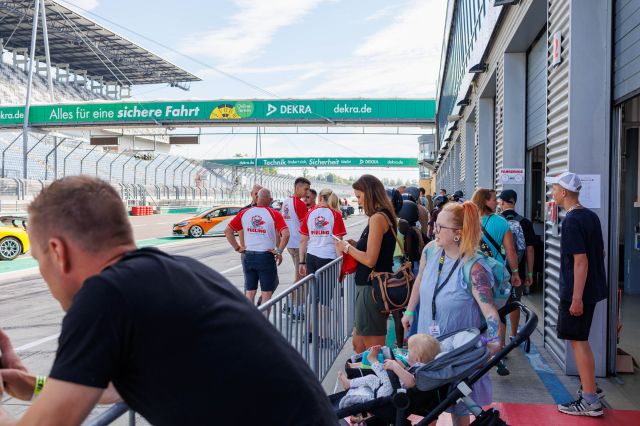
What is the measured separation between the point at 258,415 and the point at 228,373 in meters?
0.15

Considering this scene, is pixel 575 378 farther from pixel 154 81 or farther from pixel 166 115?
pixel 154 81

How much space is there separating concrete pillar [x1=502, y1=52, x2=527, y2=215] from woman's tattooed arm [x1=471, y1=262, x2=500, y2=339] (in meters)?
6.90

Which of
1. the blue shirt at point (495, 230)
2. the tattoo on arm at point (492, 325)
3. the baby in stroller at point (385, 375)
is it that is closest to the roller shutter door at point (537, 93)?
the blue shirt at point (495, 230)

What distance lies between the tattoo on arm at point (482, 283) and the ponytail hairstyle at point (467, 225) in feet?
0.38

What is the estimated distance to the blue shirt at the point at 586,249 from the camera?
4.75 meters

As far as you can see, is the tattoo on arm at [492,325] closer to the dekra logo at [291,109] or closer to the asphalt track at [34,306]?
the asphalt track at [34,306]

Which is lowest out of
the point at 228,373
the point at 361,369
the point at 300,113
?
the point at 361,369

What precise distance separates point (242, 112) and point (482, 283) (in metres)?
34.3

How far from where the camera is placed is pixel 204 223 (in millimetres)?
25469

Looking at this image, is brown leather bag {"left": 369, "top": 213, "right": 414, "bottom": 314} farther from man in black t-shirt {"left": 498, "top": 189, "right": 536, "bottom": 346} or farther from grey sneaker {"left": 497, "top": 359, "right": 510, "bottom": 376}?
man in black t-shirt {"left": 498, "top": 189, "right": 536, "bottom": 346}

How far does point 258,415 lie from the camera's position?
60.8 inches

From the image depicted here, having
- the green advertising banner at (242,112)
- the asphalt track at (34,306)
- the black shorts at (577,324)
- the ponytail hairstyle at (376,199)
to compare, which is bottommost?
the asphalt track at (34,306)

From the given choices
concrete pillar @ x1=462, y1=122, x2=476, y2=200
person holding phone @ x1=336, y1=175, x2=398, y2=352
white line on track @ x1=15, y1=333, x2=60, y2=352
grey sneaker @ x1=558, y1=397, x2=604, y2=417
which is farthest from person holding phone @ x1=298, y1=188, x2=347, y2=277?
concrete pillar @ x1=462, y1=122, x2=476, y2=200

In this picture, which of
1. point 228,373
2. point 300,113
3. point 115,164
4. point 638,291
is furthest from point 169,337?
point 115,164
